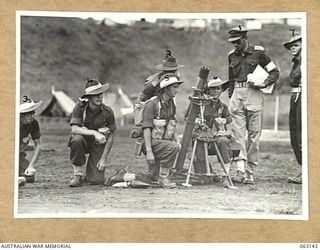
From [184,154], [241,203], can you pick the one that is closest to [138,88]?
[184,154]

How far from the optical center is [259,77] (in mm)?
2641

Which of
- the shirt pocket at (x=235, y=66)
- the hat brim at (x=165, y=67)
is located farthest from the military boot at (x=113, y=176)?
the shirt pocket at (x=235, y=66)


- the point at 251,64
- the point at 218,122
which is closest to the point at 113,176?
the point at 218,122

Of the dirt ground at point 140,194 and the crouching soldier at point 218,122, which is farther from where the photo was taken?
the crouching soldier at point 218,122

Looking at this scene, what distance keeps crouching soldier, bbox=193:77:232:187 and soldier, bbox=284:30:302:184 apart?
0.28m

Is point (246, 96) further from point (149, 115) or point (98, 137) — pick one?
point (98, 137)

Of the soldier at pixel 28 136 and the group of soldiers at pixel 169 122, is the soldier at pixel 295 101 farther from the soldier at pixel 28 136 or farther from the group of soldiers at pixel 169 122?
the soldier at pixel 28 136

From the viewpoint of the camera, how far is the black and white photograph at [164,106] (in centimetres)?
257

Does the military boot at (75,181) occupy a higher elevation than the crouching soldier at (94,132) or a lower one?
lower

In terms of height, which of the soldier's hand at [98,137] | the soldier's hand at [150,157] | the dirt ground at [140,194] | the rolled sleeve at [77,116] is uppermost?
the rolled sleeve at [77,116]

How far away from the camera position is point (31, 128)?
257cm

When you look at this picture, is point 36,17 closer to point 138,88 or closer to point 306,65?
point 138,88

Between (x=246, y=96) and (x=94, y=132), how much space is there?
0.71 metres

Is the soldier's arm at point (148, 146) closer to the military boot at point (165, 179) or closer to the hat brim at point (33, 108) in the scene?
the military boot at point (165, 179)
